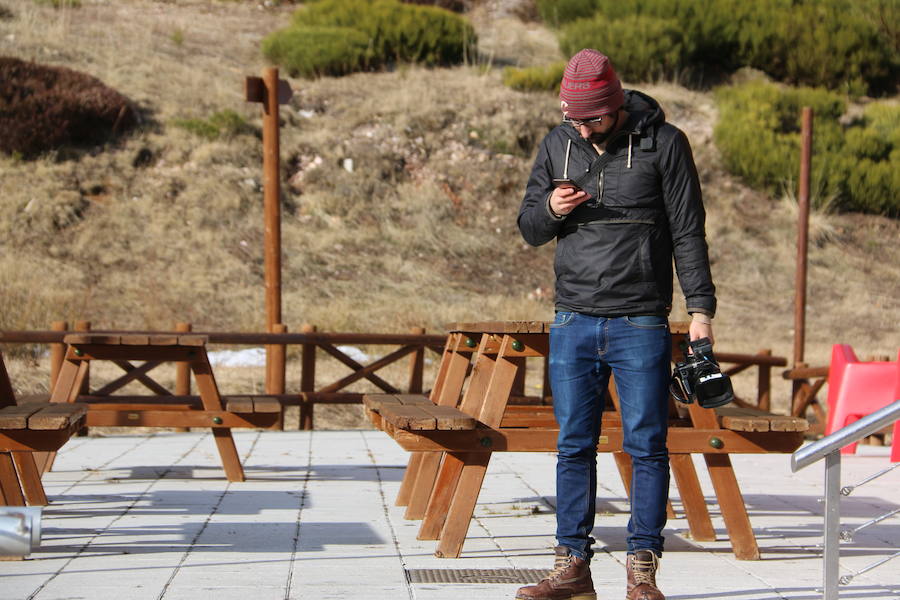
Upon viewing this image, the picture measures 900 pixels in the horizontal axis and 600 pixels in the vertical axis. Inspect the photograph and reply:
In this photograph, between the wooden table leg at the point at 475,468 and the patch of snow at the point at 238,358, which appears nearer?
the wooden table leg at the point at 475,468

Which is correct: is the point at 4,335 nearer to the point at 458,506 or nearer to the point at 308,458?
the point at 308,458

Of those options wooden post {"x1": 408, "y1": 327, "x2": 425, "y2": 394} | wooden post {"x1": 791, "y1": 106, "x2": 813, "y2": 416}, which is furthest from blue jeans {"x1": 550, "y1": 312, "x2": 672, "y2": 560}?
wooden post {"x1": 791, "y1": 106, "x2": 813, "y2": 416}

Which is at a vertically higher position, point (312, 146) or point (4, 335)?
point (4, 335)

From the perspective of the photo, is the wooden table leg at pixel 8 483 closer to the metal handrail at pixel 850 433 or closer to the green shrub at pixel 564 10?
the metal handrail at pixel 850 433

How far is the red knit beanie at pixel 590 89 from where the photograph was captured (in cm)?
437

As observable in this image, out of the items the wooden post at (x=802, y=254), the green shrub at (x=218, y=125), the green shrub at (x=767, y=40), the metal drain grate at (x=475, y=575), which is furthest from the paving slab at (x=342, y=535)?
the green shrub at (x=767, y=40)

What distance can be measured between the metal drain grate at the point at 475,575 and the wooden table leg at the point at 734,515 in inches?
36.8

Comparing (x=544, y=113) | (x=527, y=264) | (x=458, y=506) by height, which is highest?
(x=458, y=506)

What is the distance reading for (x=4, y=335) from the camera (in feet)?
32.9

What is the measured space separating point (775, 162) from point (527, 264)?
7791 millimetres

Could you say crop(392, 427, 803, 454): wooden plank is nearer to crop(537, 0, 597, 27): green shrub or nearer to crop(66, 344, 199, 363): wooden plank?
crop(66, 344, 199, 363): wooden plank

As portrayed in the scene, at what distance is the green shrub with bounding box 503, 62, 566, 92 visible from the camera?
1219 inches

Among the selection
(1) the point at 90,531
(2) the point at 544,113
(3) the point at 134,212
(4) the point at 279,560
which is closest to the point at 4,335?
(1) the point at 90,531

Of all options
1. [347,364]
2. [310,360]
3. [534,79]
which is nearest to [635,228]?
[347,364]
